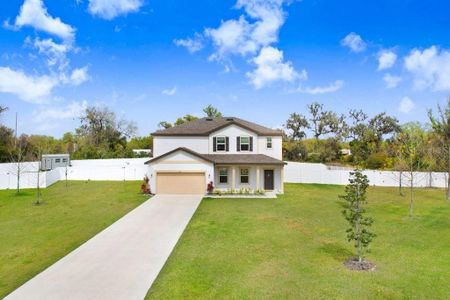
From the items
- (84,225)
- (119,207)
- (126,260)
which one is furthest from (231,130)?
(126,260)

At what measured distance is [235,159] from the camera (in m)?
25.2

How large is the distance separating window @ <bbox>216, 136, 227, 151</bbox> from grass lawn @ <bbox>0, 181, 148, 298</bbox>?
Result: 792 cm

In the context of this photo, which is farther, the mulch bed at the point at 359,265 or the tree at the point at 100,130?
the tree at the point at 100,130

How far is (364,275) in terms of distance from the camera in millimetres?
9508

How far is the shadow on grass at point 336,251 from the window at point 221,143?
605 inches

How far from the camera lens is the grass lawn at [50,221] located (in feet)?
34.3

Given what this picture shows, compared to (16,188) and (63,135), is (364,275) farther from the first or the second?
(63,135)

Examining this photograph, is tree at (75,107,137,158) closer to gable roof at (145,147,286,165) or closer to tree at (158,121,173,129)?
tree at (158,121,173,129)

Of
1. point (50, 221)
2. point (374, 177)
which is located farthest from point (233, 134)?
point (374, 177)

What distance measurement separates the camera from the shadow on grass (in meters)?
11.1

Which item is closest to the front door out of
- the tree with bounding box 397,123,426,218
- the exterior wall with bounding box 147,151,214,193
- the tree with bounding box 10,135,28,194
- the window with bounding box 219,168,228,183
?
the window with bounding box 219,168,228,183

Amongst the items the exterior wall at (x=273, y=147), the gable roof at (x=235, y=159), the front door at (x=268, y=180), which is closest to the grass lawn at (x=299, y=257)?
the gable roof at (x=235, y=159)

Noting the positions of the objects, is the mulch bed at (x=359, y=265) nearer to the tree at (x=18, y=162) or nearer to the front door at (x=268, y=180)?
the front door at (x=268, y=180)

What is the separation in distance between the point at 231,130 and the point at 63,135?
69.6 meters
